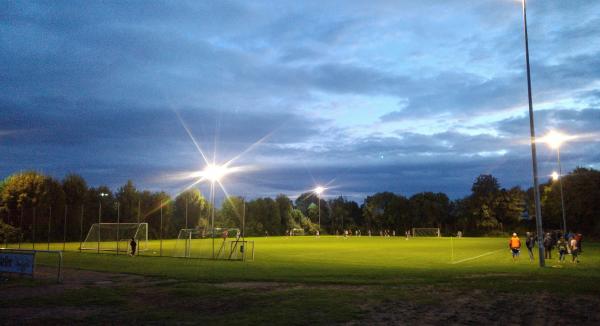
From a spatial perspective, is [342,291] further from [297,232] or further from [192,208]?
[297,232]

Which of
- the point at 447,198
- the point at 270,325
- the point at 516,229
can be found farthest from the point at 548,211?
the point at 270,325

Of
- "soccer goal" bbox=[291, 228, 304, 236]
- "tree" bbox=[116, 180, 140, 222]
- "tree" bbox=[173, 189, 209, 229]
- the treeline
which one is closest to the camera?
the treeline

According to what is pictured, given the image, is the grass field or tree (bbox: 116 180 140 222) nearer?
the grass field

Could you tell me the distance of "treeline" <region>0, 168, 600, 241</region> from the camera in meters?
68.9

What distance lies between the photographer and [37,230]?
6259 cm

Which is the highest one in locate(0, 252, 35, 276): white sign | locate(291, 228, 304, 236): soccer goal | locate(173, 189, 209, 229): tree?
locate(173, 189, 209, 229): tree

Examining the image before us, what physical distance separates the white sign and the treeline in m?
18.6

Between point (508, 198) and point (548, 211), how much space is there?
19806 mm

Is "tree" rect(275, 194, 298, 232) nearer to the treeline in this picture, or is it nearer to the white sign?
the treeline

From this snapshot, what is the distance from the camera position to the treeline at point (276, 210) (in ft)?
226

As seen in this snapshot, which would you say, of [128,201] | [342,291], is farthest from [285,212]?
[342,291]

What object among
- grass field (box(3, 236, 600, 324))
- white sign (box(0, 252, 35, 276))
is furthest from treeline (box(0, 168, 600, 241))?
grass field (box(3, 236, 600, 324))

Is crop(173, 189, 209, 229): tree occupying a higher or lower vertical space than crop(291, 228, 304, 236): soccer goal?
higher

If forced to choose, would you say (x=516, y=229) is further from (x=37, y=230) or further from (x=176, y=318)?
(x=176, y=318)
